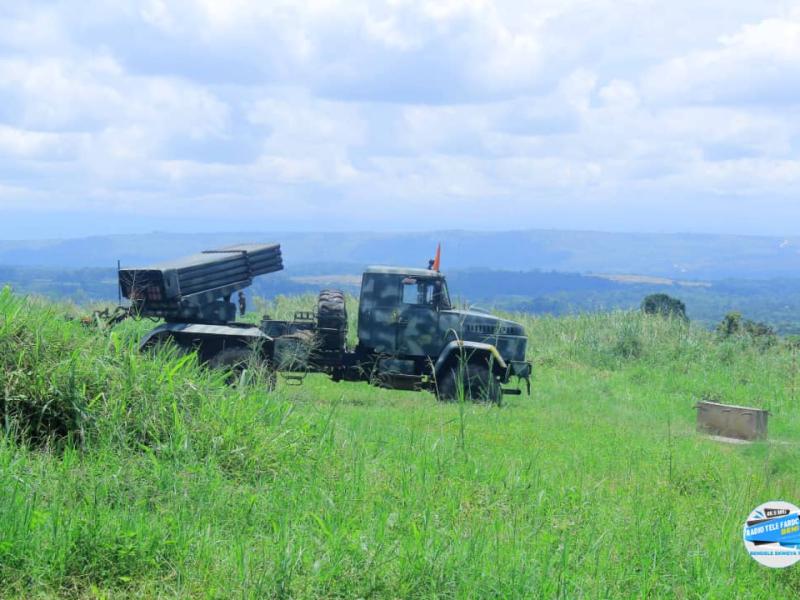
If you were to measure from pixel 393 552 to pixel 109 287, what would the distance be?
99.1 meters

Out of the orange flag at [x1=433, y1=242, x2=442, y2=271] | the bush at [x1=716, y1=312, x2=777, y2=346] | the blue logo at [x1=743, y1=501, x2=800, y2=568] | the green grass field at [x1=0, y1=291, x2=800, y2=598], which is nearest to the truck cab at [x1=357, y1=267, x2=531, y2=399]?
the orange flag at [x1=433, y1=242, x2=442, y2=271]

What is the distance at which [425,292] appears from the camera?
15711 mm

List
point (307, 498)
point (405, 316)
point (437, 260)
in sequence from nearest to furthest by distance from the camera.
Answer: point (307, 498), point (405, 316), point (437, 260)

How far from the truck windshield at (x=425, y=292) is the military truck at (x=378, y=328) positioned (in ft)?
0.06

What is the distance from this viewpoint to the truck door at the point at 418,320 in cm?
1565

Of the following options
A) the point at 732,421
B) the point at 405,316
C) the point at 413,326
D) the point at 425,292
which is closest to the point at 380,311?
the point at 405,316

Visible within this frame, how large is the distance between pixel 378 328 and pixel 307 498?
8.90m

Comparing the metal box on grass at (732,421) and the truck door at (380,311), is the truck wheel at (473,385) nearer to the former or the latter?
the truck door at (380,311)

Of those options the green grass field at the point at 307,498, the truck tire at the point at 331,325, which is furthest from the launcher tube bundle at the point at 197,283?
the green grass field at the point at 307,498

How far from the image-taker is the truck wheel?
595 inches

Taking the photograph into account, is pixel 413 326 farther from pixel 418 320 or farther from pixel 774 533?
pixel 774 533

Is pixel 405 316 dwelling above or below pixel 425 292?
below

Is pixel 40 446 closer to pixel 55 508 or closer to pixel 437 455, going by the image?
pixel 55 508

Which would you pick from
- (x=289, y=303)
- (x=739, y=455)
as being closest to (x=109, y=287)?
(x=289, y=303)
